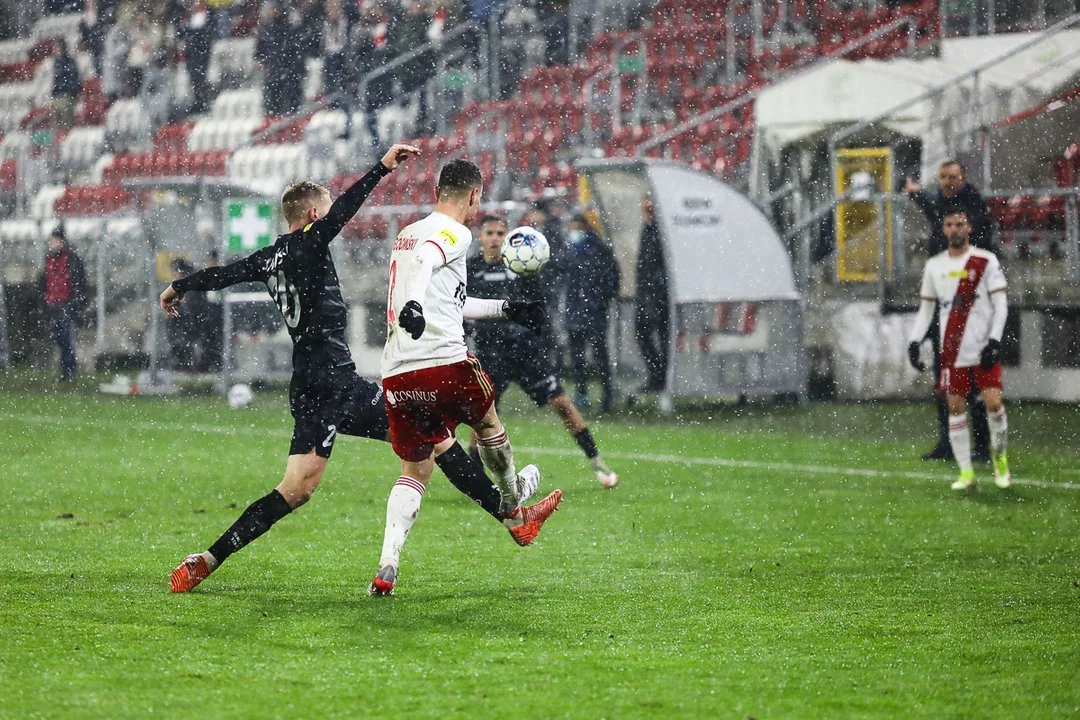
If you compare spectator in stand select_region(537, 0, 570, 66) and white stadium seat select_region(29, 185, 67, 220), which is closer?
spectator in stand select_region(537, 0, 570, 66)

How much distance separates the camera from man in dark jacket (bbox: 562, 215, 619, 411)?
1425cm

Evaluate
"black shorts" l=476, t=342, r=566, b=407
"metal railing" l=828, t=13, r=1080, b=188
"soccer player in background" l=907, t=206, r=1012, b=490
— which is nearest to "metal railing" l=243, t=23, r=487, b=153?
"metal railing" l=828, t=13, r=1080, b=188

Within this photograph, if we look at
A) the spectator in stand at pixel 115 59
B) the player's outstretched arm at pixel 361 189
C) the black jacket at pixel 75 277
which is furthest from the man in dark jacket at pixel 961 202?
the spectator in stand at pixel 115 59

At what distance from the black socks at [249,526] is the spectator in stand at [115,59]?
21.2 meters

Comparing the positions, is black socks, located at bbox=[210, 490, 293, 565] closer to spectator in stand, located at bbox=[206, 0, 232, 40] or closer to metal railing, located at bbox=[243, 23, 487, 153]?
metal railing, located at bbox=[243, 23, 487, 153]

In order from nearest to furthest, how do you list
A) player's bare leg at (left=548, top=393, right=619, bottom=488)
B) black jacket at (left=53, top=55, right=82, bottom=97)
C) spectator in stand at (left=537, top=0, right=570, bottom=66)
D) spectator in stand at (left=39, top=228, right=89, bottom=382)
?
1. player's bare leg at (left=548, top=393, right=619, bottom=488)
2. spectator in stand at (left=39, top=228, right=89, bottom=382)
3. spectator in stand at (left=537, top=0, right=570, bottom=66)
4. black jacket at (left=53, top=55, right=82, bottom=97)

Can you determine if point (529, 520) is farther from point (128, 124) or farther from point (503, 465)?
point (128, 124)

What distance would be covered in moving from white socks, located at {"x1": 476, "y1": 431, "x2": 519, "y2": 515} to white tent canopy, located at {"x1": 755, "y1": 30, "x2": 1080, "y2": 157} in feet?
37.4

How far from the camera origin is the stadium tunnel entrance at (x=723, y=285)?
572 inches

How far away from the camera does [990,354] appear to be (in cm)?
932

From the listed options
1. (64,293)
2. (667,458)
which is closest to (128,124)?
(64,293)

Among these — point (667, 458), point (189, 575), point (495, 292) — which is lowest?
point (667, 458)

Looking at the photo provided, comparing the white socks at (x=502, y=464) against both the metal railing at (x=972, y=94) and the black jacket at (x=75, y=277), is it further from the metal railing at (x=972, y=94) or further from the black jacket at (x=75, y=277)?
the black jacket at (x=75, y=277)

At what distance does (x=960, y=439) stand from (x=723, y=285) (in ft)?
18.3
